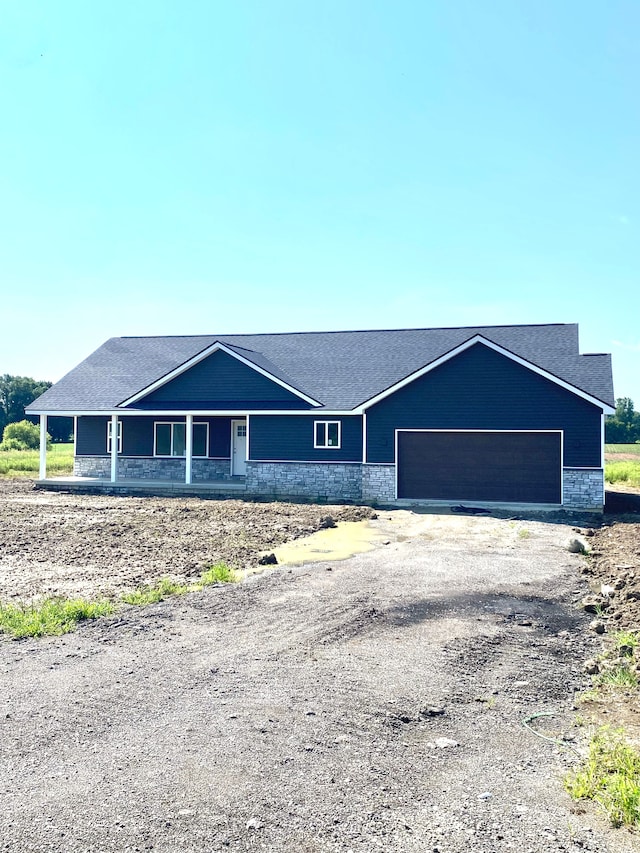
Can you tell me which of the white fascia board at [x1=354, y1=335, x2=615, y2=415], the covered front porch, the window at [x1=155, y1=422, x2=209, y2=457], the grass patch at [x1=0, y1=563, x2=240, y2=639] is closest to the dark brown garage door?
the white fascia board at [x1=354, y1=335, x2=615, y2=415]

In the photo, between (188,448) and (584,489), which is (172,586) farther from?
(188,448)

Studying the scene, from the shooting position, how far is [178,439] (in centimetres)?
2716

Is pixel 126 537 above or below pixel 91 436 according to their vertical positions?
below

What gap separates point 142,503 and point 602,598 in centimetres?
1490

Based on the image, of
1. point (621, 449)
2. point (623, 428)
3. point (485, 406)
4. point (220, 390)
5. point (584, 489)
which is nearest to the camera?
point (584, 489)

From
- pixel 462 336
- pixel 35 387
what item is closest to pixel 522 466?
pixel 462 336

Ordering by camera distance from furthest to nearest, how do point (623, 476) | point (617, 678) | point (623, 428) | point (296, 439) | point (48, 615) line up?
point (623, 428) → point (623, 476) → point (296, 439) → point (48, 615) → point (617, 678)

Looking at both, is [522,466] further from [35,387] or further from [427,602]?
[35,387]

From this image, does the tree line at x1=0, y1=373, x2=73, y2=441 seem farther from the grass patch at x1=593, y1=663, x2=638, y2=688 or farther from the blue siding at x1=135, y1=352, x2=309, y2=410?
the grass patch at x1=593, y1=663, x2=638, y2=688

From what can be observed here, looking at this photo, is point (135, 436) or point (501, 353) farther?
point (135, 436)

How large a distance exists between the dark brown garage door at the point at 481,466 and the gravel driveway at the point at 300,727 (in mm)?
12272

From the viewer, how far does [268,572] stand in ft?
36.3

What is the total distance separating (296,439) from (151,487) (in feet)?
17.7

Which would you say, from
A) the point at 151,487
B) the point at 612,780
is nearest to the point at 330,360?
the point at 151,487
